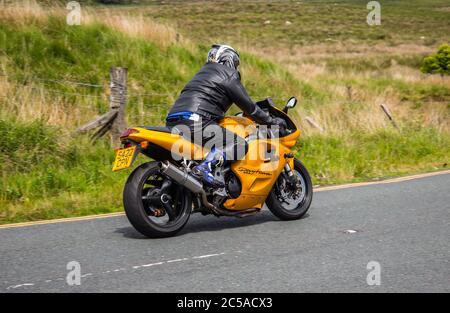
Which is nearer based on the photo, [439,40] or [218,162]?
[218,162]

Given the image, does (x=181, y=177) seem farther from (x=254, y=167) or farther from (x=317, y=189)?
(x=317, y=189)

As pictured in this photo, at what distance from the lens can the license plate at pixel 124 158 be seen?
736cm

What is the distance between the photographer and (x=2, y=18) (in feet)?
57.1

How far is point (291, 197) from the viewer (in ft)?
29.3

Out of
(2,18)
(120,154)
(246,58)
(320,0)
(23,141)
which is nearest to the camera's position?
(120,154)

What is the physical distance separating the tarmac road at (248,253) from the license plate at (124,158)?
2.63 ft

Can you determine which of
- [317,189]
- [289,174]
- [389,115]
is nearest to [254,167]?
[289,174]

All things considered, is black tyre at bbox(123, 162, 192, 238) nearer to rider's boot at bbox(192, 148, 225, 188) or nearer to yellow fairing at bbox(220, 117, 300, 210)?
rider's boot at bbox(192, 148, 225, 188)

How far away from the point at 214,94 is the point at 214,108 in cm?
15

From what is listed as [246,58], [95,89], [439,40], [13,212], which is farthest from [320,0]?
[13,212]

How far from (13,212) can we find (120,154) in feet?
7.93

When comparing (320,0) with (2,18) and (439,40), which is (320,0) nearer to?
(439,40)

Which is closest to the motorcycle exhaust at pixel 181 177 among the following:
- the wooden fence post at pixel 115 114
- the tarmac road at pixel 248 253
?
the tarmac road at pixel 248 253

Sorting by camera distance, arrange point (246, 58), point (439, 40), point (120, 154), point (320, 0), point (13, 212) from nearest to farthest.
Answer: point (120, 154) < point (13, 212) < point (246, 58) < point (439, 40) < point (320, 0)
